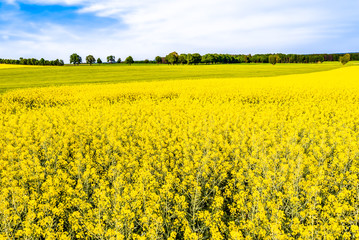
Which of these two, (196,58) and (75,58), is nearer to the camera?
(75,58)

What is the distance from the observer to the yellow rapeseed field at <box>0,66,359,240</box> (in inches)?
203

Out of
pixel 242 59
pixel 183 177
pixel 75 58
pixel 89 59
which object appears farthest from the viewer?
pixel 242 59

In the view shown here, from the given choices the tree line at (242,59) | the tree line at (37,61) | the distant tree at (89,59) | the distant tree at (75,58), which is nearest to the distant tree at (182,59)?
the tree line at (242,59)

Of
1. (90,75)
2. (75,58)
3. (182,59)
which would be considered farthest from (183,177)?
(75,58)

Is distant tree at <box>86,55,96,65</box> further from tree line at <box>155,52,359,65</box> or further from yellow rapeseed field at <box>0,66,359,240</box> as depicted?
yellow rapeseed field at <box>0,66,359,240</box>

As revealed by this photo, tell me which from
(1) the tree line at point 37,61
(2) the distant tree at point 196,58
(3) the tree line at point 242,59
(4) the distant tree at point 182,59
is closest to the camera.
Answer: (1) the tree line at point 37,61

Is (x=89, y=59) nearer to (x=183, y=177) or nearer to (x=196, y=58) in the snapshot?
(x=196, y=58)

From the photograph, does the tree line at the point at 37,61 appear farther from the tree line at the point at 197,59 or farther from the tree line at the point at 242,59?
the tree line at the point at 242,59

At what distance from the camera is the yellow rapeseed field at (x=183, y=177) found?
516 cm

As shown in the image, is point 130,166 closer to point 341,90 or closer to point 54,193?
point 54,193

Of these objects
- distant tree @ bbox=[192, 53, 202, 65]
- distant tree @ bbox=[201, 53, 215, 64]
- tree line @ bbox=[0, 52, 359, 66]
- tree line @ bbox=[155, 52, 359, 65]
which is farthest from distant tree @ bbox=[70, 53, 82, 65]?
distant tree @ bbox=[201, 53, 215, 64]

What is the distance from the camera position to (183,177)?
7379mm

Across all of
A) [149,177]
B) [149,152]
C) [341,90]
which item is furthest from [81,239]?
[341,90]

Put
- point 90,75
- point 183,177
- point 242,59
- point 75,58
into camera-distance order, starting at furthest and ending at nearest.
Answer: point 242,59, point 75,58, point 90,75, point 183,177
